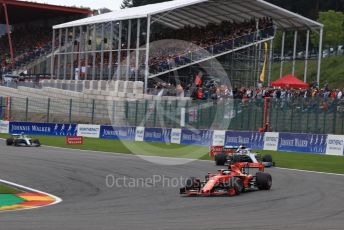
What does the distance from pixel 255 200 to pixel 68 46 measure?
45.5 m

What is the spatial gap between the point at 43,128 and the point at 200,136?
12.5 m

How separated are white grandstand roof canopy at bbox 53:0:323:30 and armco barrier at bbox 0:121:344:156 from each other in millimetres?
8548

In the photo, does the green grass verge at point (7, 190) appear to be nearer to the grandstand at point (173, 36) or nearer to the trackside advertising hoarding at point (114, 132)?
the trackside advertising hoarding at point (114, 132)

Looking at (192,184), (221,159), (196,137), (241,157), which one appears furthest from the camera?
(196,137)

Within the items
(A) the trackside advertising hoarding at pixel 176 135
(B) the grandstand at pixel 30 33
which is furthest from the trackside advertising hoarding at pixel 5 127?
(B) the grandstand at pixel 30 33

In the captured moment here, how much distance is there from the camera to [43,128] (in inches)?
1778

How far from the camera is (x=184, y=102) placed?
39000mm

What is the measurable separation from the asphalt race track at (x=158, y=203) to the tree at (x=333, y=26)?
156ft

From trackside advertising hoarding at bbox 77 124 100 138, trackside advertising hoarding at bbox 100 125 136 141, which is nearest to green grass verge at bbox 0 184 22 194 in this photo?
trackside advertising hoarding at bbox 100 125 136 141

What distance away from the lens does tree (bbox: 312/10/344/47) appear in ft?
223

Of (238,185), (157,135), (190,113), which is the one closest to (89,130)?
(157,135)

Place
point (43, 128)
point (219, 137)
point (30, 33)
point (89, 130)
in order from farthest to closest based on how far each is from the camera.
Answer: point (30, 33)
point (43, 128)
point (89, 130)
point (219, 137)

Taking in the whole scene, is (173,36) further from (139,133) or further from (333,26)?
(333,26)

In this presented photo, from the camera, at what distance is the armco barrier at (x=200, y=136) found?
103 ft
